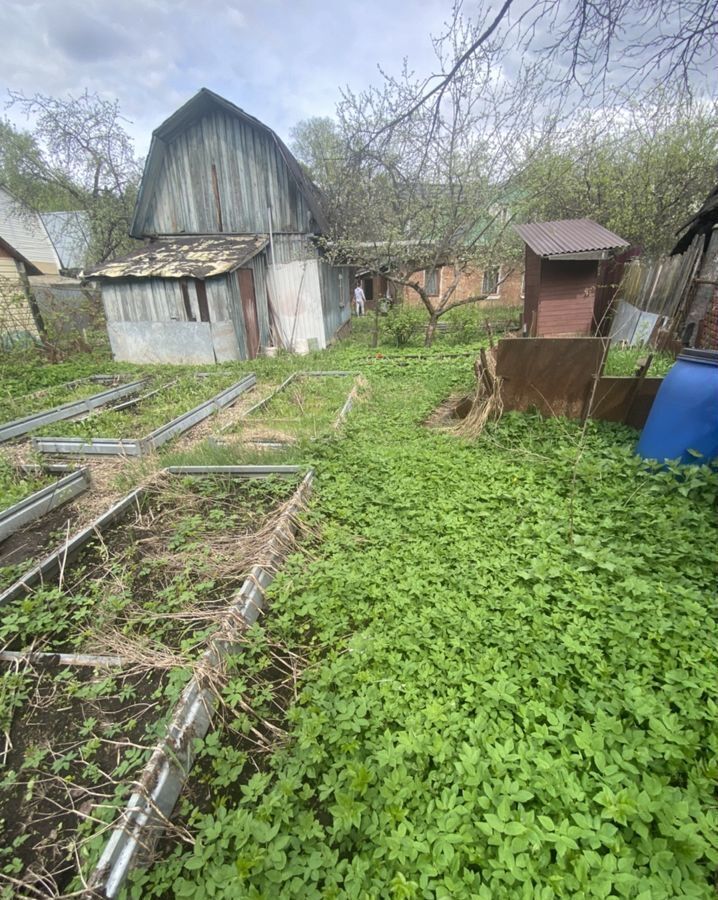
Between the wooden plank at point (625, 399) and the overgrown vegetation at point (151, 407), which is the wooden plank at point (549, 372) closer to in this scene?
the wooden plank at point (625, 399)

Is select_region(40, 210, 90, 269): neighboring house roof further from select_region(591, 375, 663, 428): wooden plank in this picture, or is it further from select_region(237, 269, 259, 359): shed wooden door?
select_region(591, 375, 663, 428): wooden plank

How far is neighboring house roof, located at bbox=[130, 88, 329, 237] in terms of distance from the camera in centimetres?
1038

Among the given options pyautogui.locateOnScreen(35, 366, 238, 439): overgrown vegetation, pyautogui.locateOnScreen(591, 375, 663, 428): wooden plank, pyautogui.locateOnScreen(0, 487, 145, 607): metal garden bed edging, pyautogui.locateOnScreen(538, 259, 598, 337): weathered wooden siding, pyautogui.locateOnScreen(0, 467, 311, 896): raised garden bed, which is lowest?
pyautogui.locateOnScreen(0, 467, 311, 896): raised garden bed

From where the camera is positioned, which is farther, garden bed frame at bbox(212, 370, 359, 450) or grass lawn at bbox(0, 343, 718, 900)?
garden bed frame at bbox(212, 370, 359, 450)

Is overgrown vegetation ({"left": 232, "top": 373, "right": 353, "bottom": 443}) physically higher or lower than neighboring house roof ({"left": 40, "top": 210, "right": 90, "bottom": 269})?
lower

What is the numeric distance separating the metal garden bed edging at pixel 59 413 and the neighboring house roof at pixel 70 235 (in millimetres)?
13727

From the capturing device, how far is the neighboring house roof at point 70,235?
1738cm

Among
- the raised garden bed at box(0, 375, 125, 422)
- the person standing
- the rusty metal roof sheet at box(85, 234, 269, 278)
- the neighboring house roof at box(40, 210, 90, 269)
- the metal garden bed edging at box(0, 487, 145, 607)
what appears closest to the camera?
the metal garden bed edging at box(0, 487, 145, 607)

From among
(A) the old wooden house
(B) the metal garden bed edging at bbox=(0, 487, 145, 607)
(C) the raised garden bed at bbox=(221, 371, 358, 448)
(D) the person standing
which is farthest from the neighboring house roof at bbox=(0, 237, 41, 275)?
(B) the metal garden bed edging at bbox=(0, 487, 145, 607)

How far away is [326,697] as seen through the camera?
2.05m

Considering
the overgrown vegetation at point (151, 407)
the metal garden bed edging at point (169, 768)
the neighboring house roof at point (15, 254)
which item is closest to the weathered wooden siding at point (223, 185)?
the neighboring house roof at point (15, 254)

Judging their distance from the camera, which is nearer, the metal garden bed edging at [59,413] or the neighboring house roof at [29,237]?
the metal garden bed edging at [59,413]

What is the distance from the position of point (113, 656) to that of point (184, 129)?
13401mm

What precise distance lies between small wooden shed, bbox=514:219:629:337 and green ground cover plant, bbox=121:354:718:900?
7.68 metres
